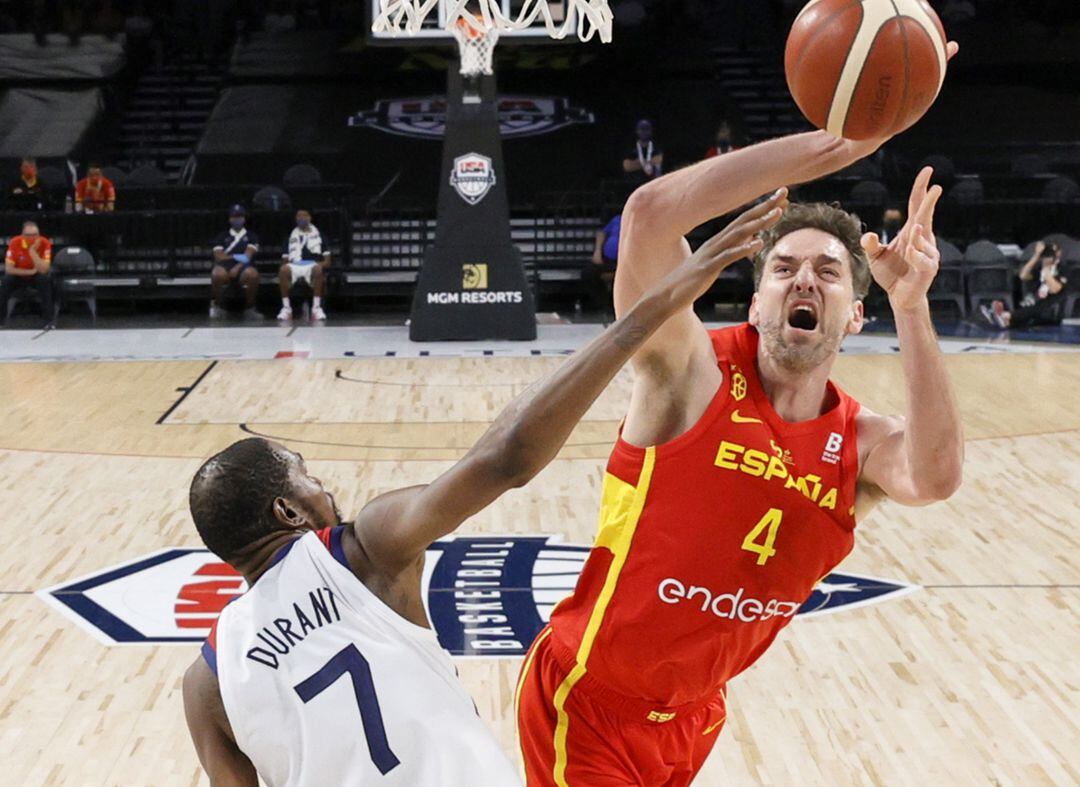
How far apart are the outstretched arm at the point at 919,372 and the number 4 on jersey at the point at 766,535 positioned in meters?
0.30

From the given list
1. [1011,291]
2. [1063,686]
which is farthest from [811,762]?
[1011,291]

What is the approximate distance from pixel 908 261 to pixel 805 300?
10.6 inches

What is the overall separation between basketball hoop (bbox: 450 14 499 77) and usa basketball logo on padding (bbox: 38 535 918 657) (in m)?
7.33

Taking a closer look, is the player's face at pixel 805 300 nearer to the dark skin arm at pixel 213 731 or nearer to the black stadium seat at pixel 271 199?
the dark skin arm at pixel 213 731

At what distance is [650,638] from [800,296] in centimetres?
82

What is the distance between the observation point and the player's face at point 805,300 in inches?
125

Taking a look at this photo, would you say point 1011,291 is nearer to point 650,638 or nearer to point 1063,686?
point 1063,686

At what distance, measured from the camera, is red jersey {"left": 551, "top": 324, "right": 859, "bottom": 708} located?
3109 millimetres

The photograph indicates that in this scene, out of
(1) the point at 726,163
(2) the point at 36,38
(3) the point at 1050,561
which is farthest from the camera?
(2) the point at 36,38

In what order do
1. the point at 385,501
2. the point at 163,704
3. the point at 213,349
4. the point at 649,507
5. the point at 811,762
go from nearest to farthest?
the point at 385,501 < the point at 649,507 < the point at 811,762 < the point at 163,704 < the point at 213,349

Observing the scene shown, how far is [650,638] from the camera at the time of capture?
316cm

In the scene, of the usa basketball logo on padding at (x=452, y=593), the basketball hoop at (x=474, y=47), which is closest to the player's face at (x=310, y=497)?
the usa basketball logo on padding at (x=452, y=593)

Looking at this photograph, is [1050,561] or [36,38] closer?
[1050,561]

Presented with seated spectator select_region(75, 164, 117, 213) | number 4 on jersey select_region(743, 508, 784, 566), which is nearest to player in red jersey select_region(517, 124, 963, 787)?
number 4 on jersey select_region(743, 508, 784, 566)
